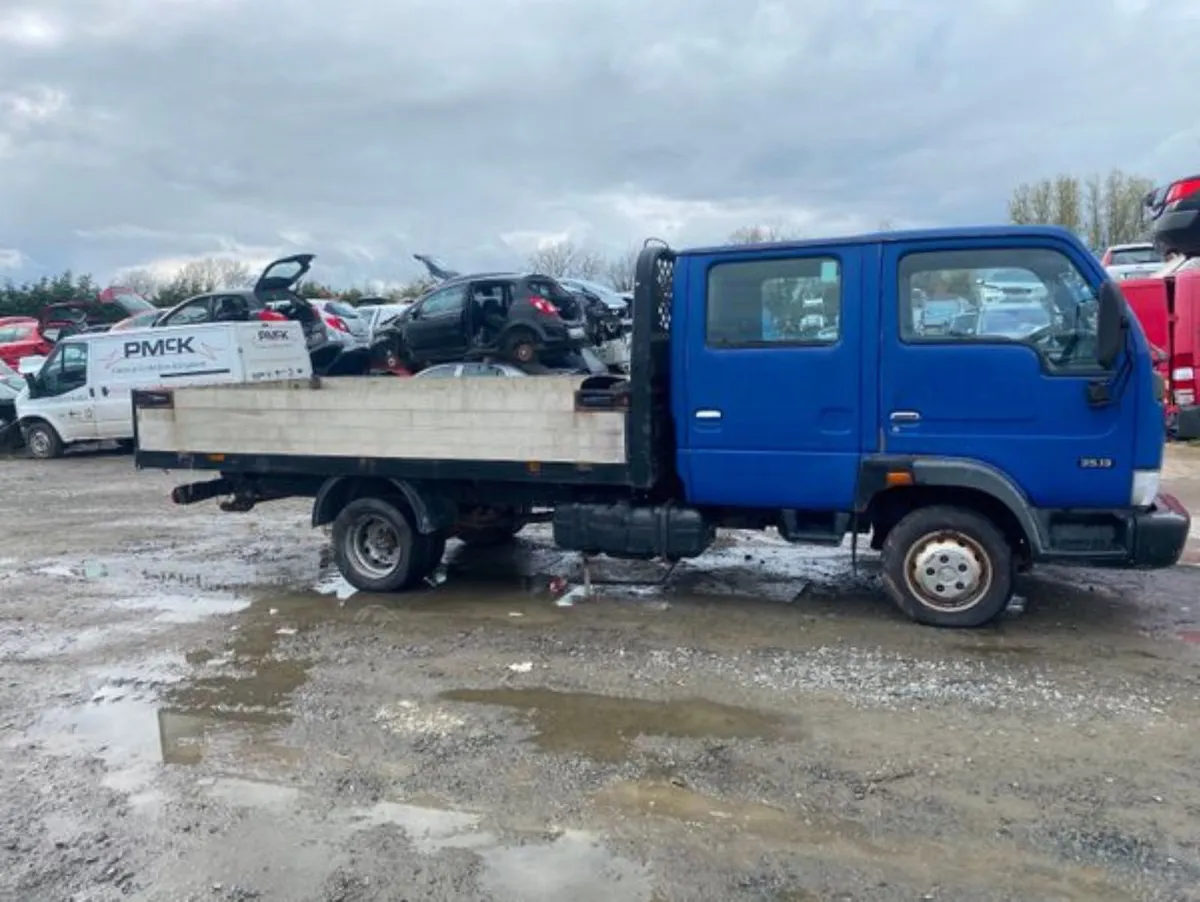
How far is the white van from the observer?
1536 cm

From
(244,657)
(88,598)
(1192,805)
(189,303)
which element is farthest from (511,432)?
(189,303)

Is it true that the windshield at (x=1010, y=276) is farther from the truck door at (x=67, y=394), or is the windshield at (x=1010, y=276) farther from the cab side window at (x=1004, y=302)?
the truck door at (x=67, y=394)

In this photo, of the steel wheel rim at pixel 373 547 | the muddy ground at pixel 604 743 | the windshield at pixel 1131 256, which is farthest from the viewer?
the windshield at pixel 1131 256

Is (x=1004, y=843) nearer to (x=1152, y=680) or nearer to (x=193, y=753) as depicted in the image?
(x=1152, y=680)

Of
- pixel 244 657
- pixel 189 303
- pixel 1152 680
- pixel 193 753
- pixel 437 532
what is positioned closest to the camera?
pixel 193 753

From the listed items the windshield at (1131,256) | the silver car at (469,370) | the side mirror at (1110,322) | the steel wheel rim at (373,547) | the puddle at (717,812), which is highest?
the windshield at (1131,256)

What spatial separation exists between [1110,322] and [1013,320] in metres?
0.56

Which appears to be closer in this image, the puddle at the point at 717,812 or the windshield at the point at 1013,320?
the puddle at the point at 717,812

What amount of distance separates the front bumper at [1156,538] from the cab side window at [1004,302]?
93cm

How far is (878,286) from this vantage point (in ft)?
21.1

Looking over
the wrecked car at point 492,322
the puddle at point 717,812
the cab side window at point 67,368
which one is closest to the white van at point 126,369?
the cab side window at point 67,368

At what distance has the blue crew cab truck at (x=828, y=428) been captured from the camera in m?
6.14

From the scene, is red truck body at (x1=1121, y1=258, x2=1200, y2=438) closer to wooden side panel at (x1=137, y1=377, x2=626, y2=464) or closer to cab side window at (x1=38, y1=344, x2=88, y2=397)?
wooden side panel at (x1=137, y1=377, x2=626, y2=464)

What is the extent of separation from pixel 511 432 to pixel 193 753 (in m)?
2.90
